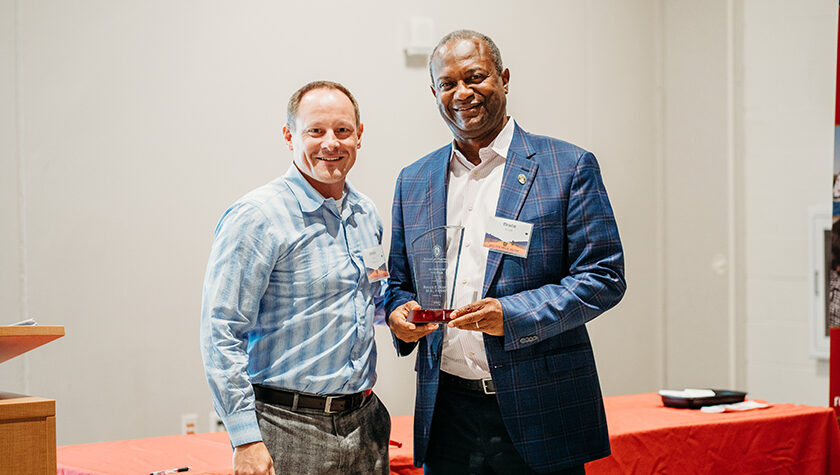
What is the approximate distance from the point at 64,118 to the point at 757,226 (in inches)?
144

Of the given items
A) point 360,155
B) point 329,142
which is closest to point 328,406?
point 329,142

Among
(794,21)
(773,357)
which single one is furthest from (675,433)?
(794,21)

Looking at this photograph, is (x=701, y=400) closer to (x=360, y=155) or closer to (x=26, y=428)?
(x=360, y=155)

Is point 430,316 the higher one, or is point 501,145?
point 501,145

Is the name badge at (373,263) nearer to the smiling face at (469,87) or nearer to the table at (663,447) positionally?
the smiling face at (469,87)

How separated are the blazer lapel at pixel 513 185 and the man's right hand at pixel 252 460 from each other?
0.66 m

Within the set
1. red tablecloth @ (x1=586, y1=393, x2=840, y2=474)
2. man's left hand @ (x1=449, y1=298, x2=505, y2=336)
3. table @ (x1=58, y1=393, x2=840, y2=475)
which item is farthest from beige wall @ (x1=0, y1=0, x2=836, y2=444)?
man's left hand @ (x1=449, y1=298, x2=505, y2=336)

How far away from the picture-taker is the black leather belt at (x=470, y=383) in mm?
2007

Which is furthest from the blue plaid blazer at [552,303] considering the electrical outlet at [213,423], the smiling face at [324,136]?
the electrical outlet at [213,423]

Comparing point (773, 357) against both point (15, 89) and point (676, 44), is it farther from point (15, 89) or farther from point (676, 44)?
point (15, 89)

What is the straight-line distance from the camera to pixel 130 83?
11.8 ft

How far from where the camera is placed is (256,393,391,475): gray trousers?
1926mm

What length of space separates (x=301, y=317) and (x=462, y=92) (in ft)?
2.34

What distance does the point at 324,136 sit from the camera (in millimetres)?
2064
